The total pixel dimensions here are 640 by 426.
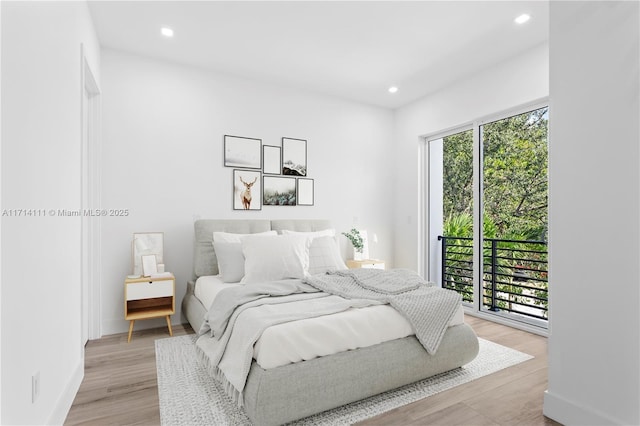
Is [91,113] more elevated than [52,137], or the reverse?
[91,113]

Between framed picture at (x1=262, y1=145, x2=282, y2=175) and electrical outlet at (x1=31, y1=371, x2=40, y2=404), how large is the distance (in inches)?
118

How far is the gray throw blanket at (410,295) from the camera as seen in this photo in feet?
7.67

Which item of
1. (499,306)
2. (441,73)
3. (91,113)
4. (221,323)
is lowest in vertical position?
(499,306)

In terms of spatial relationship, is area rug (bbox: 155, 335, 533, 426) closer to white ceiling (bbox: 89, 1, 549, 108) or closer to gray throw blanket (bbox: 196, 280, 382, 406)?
gray throw blanket (bbox: 196, 280, 382, 406)

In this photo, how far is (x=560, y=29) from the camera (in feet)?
6.54

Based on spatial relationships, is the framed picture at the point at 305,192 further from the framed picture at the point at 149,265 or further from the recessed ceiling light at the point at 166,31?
the recessed ceiling light at the point at 166,31

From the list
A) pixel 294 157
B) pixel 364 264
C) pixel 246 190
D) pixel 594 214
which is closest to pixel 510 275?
pixel 364 264

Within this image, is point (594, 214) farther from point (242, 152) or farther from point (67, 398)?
point (242, 152)

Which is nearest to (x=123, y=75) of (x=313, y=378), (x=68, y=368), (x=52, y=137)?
(x=52, y=137)

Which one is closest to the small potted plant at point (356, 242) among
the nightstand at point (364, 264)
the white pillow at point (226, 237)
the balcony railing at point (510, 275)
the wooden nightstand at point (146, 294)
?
the nightstand at point (364, 264)

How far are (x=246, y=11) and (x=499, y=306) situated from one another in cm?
395

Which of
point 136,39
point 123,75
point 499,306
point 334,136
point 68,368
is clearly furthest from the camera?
point 334,136

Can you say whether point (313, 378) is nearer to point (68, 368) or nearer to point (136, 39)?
point (68, 368)

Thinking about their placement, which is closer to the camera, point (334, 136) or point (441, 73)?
point (441, 73)
